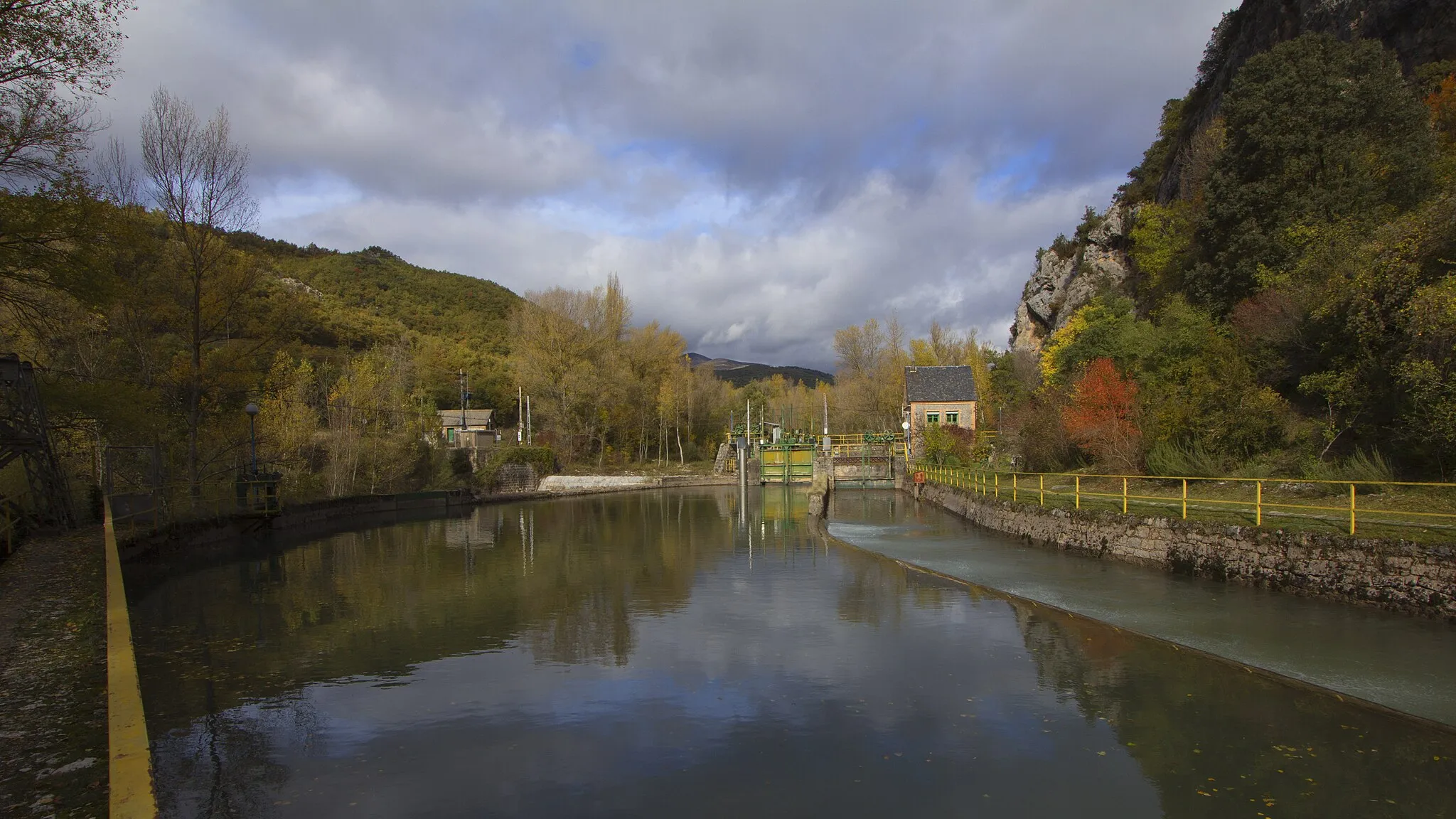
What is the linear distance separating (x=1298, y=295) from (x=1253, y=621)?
11160 mm

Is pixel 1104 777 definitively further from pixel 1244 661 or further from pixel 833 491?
pixel 833 491

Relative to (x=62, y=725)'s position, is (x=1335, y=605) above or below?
below

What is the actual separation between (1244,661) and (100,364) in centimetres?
2682

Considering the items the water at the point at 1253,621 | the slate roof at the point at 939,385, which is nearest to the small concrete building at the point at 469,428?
the slate roof at the point at 939,385

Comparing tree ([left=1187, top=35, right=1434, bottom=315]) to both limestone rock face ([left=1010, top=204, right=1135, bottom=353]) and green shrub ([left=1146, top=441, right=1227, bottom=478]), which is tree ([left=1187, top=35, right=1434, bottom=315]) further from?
limestone rock face ([left=1010, top=204, right=1135, bottom=353])

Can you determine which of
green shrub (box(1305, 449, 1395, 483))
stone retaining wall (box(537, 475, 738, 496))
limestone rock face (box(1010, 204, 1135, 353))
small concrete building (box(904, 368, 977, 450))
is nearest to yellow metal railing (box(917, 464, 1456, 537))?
green shrub (box(1305, 449, 1395, 483))

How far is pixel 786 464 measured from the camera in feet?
150

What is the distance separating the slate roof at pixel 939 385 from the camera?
51.9 m

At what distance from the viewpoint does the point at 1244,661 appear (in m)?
8.52

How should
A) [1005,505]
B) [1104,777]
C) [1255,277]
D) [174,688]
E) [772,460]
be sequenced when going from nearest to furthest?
[1104,777] < [174,688] < [1005,505] < [1255,277] < [772,460]

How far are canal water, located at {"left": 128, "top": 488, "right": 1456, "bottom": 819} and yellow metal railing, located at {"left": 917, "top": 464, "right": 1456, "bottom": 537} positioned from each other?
4434 millimetres

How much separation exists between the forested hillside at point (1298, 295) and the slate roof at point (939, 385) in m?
16.0

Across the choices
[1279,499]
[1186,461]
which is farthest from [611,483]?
[1279,499]

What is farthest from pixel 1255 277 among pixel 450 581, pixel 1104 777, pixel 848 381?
pixel 848 381
